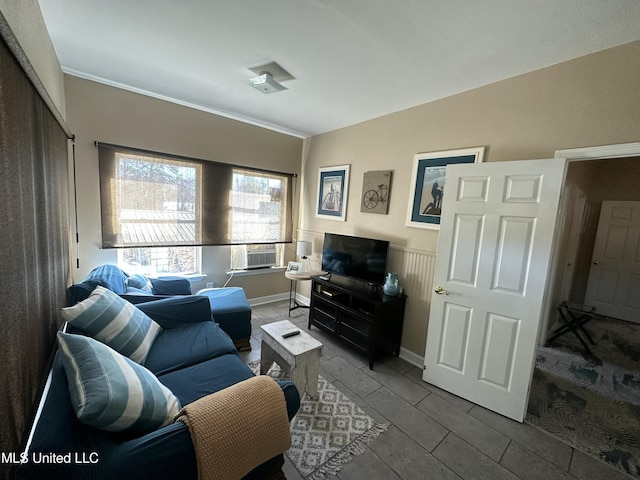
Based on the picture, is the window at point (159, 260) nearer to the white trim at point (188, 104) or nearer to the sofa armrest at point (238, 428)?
the white trim at point (188, 104)

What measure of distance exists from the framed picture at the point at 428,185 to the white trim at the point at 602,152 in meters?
0.67

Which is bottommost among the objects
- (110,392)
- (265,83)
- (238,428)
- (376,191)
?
(238,428)

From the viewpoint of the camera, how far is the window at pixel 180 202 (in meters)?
2.76

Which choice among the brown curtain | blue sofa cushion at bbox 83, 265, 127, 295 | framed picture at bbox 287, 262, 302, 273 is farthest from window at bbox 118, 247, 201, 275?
the brown curtain

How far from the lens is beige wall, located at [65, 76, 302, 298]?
257 centimetres

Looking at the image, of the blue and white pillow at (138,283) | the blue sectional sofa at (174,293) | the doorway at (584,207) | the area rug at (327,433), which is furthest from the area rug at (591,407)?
the blue and white pillow at (138,283)

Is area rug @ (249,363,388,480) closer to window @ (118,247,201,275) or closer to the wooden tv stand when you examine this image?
the wooden tv stand

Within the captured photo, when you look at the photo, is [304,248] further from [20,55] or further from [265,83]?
[20,55]

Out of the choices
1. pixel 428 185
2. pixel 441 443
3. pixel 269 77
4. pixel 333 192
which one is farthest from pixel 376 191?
pixel 441 443

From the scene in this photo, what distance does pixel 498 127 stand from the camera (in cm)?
215

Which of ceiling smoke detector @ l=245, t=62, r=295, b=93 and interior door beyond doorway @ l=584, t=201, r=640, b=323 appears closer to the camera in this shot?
ceiling smoke detector @ l=245, t=62, r=295, b=93

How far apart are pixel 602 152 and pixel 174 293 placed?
3898 millimetres

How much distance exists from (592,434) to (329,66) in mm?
3418

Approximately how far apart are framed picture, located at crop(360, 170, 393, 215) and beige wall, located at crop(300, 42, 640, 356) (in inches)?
2.9
